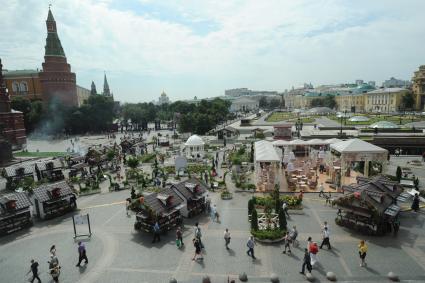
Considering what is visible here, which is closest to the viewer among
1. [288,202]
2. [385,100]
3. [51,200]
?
[51,200]

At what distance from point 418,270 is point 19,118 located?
67.0m

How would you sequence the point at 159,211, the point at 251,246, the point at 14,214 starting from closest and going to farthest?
the point at 251,246, the point at 159,211, the point at 14,214

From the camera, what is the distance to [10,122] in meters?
54.8

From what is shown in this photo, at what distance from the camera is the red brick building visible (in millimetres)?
51656

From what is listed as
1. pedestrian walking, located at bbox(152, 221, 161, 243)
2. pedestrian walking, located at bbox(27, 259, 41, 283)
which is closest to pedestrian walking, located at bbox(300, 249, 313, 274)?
pedestrian walking, located at bbox(152, 221, 161, 243)

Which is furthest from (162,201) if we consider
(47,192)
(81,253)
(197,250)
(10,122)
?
(10,122)

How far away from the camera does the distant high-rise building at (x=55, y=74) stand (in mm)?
76188

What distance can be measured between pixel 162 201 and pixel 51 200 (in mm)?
8671

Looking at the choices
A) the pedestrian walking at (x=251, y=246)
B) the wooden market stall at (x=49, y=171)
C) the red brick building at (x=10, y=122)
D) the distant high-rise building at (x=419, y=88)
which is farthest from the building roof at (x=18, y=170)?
the distant high-rise building at (x=419, y=88)

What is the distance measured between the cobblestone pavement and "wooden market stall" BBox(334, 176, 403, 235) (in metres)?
0.59

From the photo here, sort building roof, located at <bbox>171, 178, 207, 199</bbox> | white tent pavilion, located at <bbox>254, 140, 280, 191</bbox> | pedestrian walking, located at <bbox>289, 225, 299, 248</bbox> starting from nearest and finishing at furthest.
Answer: pedestrian walking, located at <bbox>289, 225, 299, 248</bbox>, building roof, located at <bbox>171, 178, 207, 199</bbox>, white tent pavilion, located at <bbox>254, 140, 280, 191</bbox>

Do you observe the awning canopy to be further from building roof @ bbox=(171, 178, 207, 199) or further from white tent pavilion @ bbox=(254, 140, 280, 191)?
building roof @ bbox=(171, 178, 207, 199)

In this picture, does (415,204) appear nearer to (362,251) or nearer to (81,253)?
(362,251)

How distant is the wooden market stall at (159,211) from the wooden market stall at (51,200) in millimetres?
7078
